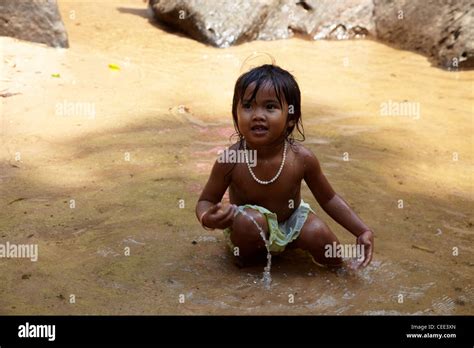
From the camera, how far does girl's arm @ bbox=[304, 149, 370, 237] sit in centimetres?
308

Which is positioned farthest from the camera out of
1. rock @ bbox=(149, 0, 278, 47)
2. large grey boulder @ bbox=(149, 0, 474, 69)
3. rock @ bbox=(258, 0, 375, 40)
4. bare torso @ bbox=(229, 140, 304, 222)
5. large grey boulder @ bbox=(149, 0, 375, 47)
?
rock @ bbox=(258, 0, 375, 40)

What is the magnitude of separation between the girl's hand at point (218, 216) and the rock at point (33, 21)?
4549 mm

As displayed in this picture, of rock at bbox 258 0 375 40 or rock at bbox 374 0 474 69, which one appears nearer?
rock at bbox 374 0 474 69

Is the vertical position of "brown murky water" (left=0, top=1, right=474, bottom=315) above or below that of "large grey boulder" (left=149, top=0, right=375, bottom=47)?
below

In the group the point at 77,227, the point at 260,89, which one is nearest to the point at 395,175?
the point at 260,89

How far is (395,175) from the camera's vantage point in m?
4.24

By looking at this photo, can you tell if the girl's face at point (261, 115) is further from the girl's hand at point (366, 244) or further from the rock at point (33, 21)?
the rock at point (33, 21)

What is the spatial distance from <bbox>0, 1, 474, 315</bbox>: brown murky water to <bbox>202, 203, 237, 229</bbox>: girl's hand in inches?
11.9

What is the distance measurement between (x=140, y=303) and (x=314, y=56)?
5.04 m

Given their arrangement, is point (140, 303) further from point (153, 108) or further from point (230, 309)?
point (153, 108)

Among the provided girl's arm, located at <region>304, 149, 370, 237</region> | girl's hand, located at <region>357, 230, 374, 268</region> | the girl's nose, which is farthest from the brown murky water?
the girl's nose

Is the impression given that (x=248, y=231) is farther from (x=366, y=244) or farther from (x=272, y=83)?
(x=272, y=83)

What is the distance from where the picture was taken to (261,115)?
2.88 m

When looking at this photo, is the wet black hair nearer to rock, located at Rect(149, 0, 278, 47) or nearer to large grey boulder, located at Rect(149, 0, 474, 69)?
large grey boulder, located at Rect(149, 0, 474, 69)
